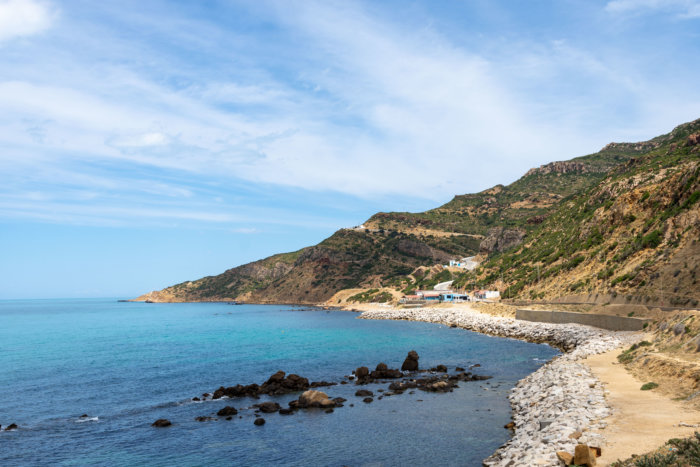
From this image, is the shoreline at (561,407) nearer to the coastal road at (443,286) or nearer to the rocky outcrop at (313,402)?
the rocky outcrop at (313,402)

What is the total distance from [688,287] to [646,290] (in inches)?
184

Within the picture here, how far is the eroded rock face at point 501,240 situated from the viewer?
146125 millimetres

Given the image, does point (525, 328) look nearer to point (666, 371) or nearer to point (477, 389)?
point (477, 389)

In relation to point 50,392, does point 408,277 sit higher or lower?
higher

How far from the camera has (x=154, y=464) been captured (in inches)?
854

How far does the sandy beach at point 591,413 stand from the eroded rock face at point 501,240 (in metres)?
111

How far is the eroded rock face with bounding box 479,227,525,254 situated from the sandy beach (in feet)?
363

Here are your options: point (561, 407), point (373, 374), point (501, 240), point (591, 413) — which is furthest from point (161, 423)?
point (501, 240)

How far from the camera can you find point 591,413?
18.8 metres

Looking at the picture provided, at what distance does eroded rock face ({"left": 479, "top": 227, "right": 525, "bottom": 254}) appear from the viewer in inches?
5753

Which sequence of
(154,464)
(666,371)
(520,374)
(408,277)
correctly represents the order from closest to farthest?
(154,464) → (666,371) → (520,374) → (408,277)

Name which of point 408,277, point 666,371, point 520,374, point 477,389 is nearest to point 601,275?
point 520,374

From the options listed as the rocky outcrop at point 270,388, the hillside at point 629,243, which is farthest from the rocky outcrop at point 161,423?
the hillside at point 629,243

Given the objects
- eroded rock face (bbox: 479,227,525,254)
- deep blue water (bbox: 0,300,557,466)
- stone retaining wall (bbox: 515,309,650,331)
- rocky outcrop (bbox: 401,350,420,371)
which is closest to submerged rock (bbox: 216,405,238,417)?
deep blue water (bbox: 0,300,557,466)
